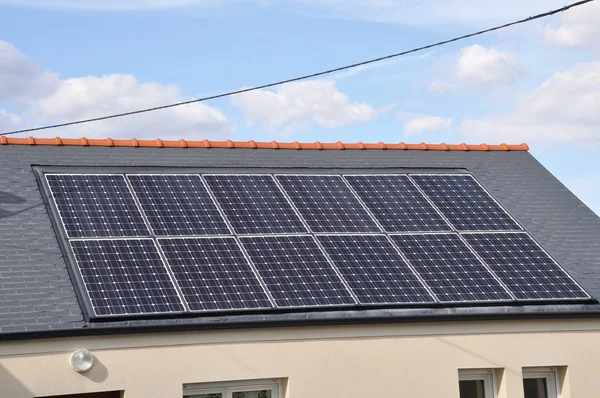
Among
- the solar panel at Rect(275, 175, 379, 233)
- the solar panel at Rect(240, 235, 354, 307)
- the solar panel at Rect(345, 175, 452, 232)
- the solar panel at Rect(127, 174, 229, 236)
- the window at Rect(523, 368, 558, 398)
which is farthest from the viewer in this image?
the solar panel at Rect(345, 175, 452, 232)

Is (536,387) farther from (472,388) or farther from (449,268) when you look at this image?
(449,268)

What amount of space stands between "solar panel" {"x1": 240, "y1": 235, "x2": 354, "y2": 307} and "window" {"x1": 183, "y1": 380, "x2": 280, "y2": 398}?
118 cm

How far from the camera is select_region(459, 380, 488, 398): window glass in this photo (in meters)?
14.5

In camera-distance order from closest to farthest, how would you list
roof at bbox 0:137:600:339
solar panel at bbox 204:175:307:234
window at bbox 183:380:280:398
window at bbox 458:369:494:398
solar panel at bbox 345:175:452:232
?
roof at bbox 0:137:600:339
window at bbox 183:380:280:398
window at bbox 458:369:494:398
solar panel at bbox 204:175:307:234
solar panel at bbox 345:175:452:232

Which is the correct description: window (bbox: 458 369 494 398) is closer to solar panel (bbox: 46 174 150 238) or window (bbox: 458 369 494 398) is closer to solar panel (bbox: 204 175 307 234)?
solar panel (bbox: 204 175 307 234)

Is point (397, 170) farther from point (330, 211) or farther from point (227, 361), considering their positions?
point (227, 361)

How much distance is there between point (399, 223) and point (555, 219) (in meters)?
3.37

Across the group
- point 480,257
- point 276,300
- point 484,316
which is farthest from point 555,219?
point 276,300

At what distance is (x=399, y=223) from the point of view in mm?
16000

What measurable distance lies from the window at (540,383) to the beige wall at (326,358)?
0.85 ft

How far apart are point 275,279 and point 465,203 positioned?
487 centimetres

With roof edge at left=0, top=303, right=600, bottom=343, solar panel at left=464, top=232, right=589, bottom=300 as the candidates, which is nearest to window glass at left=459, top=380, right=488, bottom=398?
roof edge at left=0, top=303, right=600, bottom=343

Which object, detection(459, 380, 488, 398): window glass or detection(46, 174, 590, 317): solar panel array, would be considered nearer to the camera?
detection(46, 174, 590, 317): solar panel array

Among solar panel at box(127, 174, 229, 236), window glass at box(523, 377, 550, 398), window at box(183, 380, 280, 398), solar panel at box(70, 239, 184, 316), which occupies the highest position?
solar panel at box(127, 174, 229, 236)
